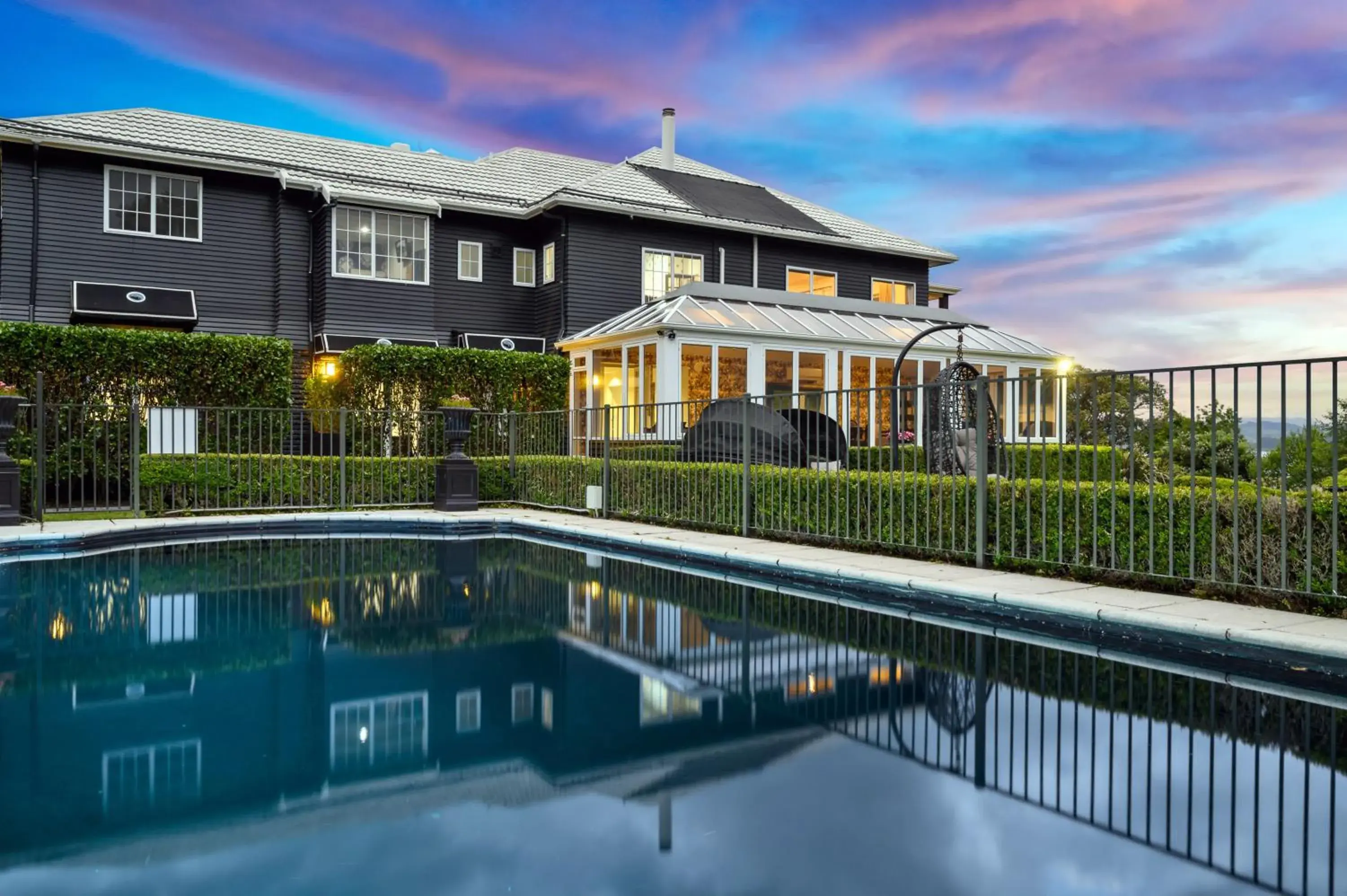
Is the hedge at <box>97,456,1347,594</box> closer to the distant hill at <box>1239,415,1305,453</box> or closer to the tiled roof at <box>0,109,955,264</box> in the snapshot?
the distant hill at <box>1239,415,1305,453</box>

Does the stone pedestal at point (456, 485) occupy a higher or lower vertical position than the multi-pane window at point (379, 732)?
higher

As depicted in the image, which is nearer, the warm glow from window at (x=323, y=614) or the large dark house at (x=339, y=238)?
the warm glow from window at (x=323, y=614)

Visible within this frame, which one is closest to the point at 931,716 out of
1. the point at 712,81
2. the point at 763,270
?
the point at 712,81

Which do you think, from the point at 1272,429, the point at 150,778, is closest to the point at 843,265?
the point at 1272,429

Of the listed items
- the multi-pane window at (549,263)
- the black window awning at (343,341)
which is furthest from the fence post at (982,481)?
the multi-pane window at (549,263)

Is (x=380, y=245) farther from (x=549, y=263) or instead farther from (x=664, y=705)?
(x=664, y=705)

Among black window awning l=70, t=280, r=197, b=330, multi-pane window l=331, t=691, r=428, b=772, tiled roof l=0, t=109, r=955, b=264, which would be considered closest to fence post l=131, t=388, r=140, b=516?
black window awning l=70, t=280, r=197, b=330

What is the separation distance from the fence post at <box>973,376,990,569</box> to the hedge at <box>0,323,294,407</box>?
37.0ft

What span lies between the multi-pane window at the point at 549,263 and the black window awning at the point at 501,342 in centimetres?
143

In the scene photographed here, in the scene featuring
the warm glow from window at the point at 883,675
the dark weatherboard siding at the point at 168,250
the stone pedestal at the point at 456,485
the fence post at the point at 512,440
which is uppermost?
the dark weatherboard siding at the point at 168,250

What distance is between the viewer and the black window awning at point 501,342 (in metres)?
20.7

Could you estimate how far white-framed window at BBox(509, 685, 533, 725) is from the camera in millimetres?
3873

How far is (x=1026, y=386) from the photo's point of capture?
7266 mm

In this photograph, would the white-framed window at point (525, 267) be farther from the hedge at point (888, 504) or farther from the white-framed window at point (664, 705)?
the white-framed window at point (664, 705)
